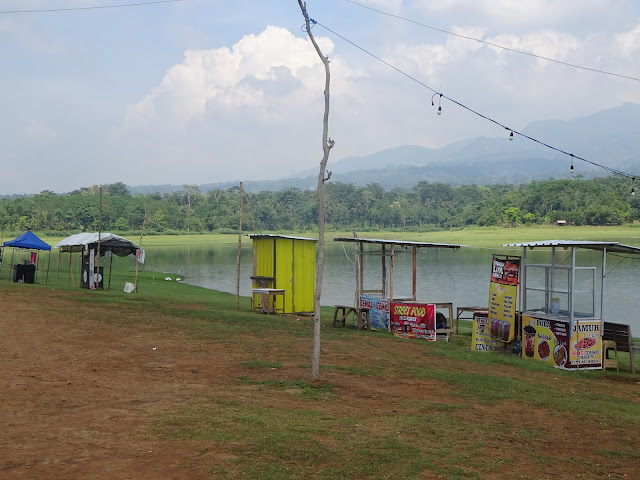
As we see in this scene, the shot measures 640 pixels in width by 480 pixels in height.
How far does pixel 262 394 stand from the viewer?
34.2 ft

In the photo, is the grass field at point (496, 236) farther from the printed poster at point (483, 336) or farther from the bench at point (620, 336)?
the bench at point (620, 336)

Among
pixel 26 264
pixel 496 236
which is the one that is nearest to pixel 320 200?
pixel 26 264

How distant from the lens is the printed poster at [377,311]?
1994cm

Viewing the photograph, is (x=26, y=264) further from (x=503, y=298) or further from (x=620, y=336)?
(x=620, y=336)

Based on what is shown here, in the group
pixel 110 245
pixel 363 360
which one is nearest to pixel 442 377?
pixel 363 360

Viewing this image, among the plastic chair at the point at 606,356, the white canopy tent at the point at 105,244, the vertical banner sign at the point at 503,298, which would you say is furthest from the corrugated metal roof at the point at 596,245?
the white canopy tent at the point at 105,244

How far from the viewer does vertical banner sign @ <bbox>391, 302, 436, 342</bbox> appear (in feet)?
61.3

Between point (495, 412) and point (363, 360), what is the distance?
4.39 meters

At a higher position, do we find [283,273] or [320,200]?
[320,200]

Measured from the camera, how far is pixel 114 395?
9.95 metres

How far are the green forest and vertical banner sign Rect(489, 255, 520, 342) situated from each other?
73582 millimetres

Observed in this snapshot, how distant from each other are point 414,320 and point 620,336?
5525 mm

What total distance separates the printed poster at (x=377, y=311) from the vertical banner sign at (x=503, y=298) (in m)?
3.86

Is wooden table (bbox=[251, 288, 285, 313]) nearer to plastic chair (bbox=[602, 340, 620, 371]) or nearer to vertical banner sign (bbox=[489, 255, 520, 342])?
vertical banner sign (bbox=[489, 255, 520, 342])
